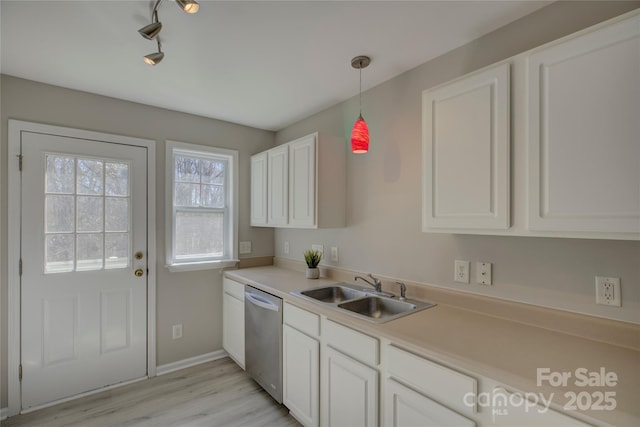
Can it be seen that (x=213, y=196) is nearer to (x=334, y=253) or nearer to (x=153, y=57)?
(x=334, y=253)

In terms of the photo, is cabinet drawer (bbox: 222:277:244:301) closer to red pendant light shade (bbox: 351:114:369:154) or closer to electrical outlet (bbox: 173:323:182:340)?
electrical outlet (bbox: 173:323:182:340)

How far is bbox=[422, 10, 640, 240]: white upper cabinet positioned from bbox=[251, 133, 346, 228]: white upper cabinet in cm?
100

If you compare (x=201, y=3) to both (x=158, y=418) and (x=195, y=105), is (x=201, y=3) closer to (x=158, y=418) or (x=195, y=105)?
(x=195, y=105)

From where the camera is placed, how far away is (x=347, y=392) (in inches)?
64.2

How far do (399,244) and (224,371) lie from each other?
2.02m

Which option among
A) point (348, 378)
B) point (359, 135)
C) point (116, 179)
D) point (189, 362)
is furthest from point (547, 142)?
point (189, 362)

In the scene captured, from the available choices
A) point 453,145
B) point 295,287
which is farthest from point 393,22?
point 295,287

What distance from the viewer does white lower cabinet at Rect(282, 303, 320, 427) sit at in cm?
185

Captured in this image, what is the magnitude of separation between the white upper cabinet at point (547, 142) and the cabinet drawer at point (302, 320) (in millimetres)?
931

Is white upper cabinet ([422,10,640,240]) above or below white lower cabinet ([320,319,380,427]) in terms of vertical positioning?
above

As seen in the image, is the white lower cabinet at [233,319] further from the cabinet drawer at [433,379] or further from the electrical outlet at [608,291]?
the electrical outlet at [608,291]

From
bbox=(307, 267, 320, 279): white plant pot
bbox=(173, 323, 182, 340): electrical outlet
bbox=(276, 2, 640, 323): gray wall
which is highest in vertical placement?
bbox=(276, 2, 640, 323): gray wall

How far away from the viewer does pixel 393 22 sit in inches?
61.9

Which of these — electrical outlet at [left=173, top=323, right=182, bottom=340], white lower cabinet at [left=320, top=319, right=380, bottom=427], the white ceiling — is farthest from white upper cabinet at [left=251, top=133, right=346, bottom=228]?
electrical outlet at [left=173, top=323, right=182, bottom=340]
